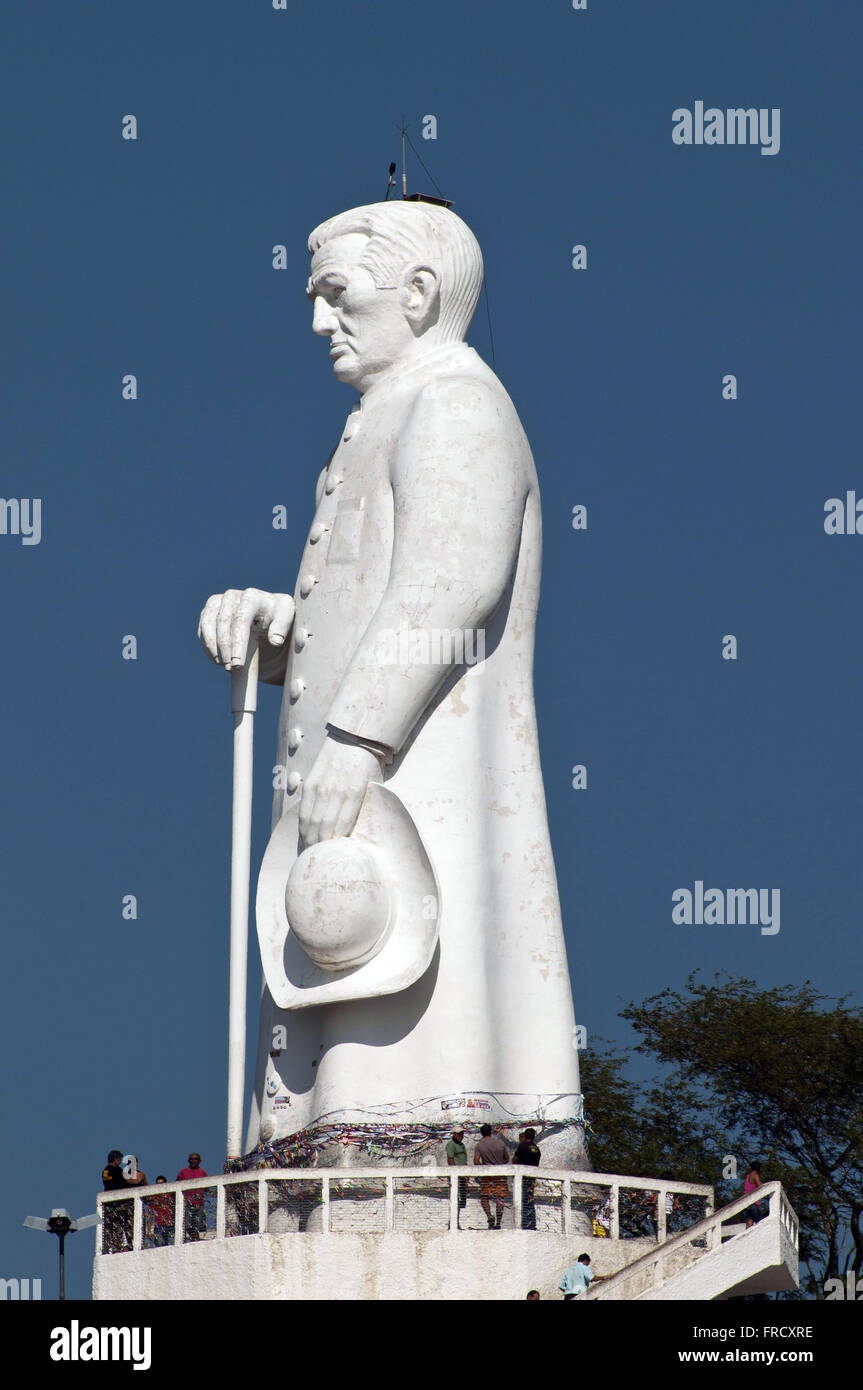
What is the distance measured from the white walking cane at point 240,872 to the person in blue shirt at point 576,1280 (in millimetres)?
3107

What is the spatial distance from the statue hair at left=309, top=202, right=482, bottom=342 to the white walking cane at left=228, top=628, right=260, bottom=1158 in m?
2.85

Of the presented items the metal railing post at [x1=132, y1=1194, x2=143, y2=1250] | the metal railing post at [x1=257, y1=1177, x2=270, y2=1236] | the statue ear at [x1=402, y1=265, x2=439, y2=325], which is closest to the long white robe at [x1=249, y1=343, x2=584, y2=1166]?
the statue ear at [x1=402, y1=265, x2=439, y2=325]

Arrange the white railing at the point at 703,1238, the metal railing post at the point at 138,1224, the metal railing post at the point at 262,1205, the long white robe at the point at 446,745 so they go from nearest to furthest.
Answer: the white railing at the point at 703,1238
the metal railing post at the point at 262,1205
the metal railing post at the point at 138,1224
the long white robe at the point at 446,745

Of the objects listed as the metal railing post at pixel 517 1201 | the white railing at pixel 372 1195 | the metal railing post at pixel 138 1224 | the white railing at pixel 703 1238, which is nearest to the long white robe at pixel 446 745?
the white railing at pixel 372 1195

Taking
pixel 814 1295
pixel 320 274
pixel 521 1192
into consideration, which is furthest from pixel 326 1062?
pixel 814 1295

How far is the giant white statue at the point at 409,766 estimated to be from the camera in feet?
62.6

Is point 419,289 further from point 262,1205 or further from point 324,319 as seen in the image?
point 262,1205

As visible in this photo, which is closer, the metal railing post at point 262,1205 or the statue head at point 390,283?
the metal railing post at point 262,1205

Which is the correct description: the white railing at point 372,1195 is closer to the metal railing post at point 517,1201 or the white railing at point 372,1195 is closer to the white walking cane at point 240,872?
the metal railing post at point 517,1201

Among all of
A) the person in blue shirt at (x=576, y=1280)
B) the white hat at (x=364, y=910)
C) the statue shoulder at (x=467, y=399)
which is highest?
the statue shoulder at (x=467, y=399)

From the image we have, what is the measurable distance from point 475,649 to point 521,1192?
4127 millimetres

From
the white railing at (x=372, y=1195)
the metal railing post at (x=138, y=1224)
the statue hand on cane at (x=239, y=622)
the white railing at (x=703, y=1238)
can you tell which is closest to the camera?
the white railing at (x=703, y=1238)

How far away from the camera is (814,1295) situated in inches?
1346

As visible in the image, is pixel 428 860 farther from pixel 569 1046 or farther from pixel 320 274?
pixel 320 274
